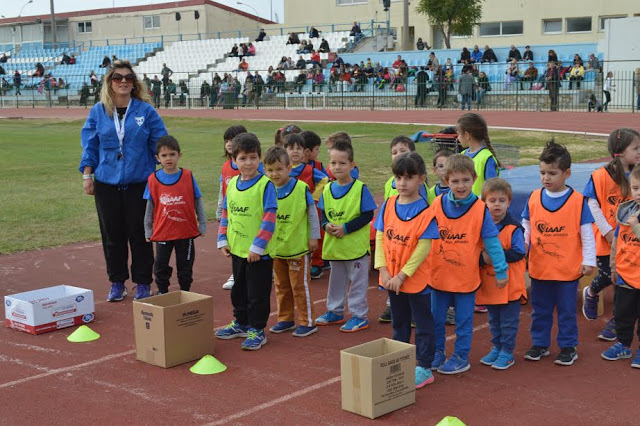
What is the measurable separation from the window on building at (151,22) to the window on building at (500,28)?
30.1 meters

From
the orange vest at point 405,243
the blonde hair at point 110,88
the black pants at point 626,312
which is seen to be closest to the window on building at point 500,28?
the blonde hair at point 110,88

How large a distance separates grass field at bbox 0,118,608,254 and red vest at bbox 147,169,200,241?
383 centimetres

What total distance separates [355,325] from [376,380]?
1.98 m

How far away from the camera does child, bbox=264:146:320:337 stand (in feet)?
22.8

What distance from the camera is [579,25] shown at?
49.8 metres

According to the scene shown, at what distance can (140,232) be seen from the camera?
8.17 m

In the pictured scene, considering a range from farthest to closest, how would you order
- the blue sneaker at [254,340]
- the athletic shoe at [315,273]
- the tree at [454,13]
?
the tree at [454,13] → the athletic shoe at [315,273] → the blue sneaker at [254,340]

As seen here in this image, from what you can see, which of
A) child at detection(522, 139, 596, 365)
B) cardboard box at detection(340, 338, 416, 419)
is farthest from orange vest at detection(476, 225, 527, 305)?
cardboard box at detection(340, 338, 416, 419)

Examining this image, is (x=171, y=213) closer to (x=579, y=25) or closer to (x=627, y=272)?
(x=627, y=272)

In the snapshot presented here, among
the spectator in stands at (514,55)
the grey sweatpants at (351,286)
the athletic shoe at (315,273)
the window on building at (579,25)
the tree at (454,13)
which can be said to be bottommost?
the athletic shoe at (315,273)

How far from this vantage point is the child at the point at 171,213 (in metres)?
7.80

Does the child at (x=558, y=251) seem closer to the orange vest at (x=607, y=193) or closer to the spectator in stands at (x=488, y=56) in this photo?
the orange vest at (x=607, y=193)

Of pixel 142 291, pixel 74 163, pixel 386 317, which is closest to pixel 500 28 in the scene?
pixel 74 163

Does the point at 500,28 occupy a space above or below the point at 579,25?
above
